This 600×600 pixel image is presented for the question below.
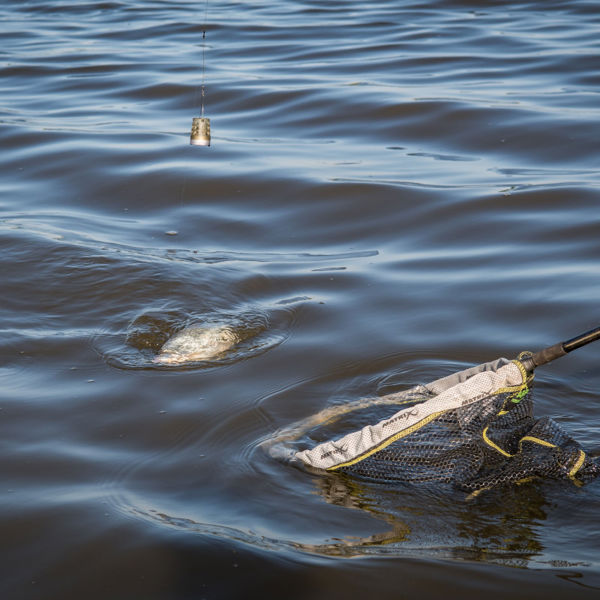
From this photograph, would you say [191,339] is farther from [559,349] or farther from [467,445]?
[559,349]

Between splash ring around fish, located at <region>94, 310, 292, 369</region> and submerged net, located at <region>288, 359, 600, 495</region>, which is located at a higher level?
submerged net, located at <region>288, 359, 600, 495</region>

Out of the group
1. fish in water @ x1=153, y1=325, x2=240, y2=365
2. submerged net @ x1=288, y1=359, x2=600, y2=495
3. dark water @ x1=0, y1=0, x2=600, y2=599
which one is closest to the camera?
dark water @ x1=0, y1=0, x2=600, y2=599

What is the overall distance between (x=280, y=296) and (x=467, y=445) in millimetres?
2719

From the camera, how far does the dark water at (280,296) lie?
11.1ft

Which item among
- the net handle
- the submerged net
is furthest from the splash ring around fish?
the net handle

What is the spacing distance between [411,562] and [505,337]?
246cm

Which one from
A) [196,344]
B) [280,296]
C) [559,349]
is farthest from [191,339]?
[559,349]

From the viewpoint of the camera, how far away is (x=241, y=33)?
16500mm

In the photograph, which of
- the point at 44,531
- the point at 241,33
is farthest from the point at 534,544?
the point at 241,33

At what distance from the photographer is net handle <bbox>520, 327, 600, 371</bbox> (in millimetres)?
3430

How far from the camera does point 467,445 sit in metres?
3.75

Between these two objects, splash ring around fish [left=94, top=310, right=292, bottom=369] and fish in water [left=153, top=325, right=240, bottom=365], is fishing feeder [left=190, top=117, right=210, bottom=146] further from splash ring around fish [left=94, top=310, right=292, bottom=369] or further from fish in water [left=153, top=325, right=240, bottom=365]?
fish in water [left=153, top=325, right=240, bottom=365]

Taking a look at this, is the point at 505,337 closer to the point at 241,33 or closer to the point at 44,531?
the point at 44,531

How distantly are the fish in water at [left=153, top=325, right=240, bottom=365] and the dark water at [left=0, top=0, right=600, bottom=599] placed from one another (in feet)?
0.30
